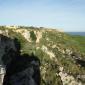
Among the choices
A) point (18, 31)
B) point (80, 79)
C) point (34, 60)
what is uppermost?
point (18, 31)

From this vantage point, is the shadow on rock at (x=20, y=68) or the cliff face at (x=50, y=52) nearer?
the shadow on rock at (x=20, y=68)

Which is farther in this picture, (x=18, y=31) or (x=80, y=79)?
(x=18, y=31)

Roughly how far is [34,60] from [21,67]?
4314 millimetres

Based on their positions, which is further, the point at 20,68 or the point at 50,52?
the point at 50,52

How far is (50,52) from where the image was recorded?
245 ft

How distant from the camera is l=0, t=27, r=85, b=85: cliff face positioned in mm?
68875

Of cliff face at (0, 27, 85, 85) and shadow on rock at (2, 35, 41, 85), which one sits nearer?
shadow on rock at (2, 35, 41, 85)

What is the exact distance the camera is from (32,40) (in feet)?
253

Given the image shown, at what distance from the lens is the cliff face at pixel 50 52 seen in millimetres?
68875

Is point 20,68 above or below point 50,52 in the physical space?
below

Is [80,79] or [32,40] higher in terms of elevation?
[32,40]

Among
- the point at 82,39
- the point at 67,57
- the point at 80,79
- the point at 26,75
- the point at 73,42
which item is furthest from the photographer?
the point at 82,39

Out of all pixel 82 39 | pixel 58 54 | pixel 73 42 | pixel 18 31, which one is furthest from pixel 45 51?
pixel 82 39

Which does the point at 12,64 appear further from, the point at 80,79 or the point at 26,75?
the point at 80,79
